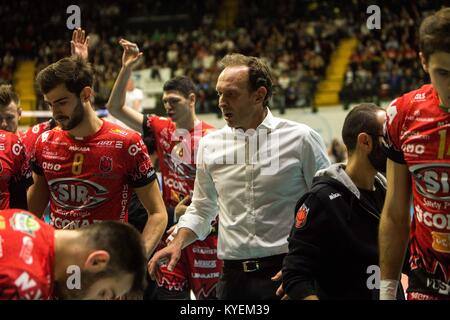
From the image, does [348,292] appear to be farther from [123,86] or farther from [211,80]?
[211,80]

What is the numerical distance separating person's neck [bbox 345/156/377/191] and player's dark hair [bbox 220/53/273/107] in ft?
3.22

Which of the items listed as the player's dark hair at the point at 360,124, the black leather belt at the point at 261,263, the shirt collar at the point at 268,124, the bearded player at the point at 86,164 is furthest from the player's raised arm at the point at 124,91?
the player's dark hair at the point at 360,124

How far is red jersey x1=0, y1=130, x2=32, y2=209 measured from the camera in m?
4.21

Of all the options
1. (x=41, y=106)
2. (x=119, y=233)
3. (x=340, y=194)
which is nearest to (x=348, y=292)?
(x=340, y=194)

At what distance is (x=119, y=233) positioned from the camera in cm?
258

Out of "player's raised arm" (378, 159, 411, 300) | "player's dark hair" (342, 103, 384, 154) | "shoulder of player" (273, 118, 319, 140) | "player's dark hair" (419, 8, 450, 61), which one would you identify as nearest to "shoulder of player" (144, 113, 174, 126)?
"shoulder of player" (273, 118, 319, 140)

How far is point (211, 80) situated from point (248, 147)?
1446cm

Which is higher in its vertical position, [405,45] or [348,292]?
[405,45]

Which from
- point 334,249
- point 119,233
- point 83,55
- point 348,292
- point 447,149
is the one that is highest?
point 83,55

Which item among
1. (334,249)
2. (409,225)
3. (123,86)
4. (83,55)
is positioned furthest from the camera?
(123,86)

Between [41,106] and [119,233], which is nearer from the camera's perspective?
[119,233]

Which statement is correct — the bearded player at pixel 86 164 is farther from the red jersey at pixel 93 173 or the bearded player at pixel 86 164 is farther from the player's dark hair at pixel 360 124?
the player's dark hair at pixel 360 124

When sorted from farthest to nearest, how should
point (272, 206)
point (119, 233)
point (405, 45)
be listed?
point (405, 45)
point (272, 206)
point (119, 233)

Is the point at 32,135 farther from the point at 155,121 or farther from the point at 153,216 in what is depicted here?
the point at 153,216
